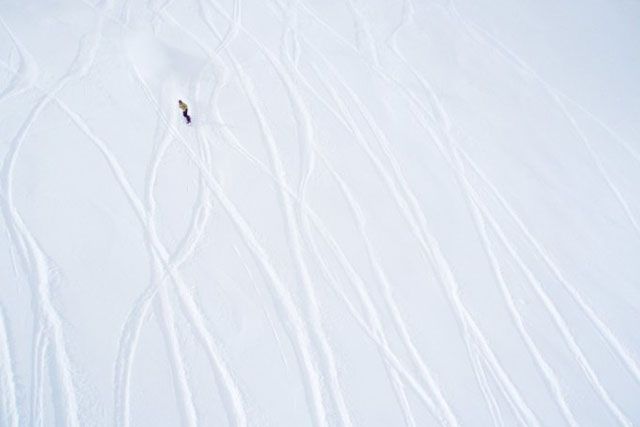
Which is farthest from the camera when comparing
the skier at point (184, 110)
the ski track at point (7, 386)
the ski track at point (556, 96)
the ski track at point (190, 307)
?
the skier at point (184, 110)

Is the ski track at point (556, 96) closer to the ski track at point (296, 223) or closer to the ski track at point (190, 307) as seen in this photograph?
the ski track at point (296, 223)

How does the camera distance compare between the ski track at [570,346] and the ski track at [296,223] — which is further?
the ski track at [570,346]

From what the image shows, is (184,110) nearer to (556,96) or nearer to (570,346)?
(570,346)

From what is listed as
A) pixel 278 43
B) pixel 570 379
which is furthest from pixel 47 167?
pixel 570 379

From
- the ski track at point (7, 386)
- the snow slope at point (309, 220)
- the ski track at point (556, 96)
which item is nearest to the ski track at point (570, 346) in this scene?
the snow slope at point (309, 220)

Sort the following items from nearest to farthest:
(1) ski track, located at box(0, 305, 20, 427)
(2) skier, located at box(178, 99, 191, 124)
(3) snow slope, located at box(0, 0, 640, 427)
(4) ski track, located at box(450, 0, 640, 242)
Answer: (1) ski track, located at box(0, 305, 20, 427)
(3) snow slope, located at box(0, 0, 640, 427)
(4) ski track, located at box(450, 0, 640, 242)
(2) skier, located at box(178, 99, 191, 124)

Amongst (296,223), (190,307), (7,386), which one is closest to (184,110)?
(296,223)

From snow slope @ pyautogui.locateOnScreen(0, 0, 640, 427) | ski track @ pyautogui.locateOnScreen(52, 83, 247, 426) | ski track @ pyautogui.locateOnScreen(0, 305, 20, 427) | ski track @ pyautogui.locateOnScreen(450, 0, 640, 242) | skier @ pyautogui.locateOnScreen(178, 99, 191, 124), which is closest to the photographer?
ski track @ pyautogui.locateOnScreen(0, 305, 20, 427)

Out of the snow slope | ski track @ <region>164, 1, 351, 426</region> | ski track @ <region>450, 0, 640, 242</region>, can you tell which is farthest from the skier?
ski track @ <region>450, 0, 640, 242</region>

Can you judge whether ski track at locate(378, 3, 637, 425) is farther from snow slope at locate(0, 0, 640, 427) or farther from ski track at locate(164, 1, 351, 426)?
ski track at locate(164, 1, 351, 426)
